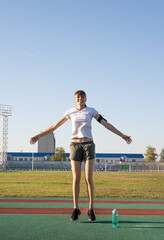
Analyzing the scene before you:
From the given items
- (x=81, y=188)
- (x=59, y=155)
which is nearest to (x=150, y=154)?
(x=59, y=155)

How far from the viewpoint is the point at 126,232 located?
4191mm

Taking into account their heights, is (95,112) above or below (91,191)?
above

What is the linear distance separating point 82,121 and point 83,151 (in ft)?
1.61

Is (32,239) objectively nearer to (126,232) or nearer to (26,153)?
(126,232)

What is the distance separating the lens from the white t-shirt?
4.97 metres

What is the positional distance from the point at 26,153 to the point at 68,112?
126 m

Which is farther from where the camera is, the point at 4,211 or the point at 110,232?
the point at 4,211

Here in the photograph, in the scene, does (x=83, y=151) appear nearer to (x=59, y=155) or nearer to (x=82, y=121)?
(x=82, y=121)

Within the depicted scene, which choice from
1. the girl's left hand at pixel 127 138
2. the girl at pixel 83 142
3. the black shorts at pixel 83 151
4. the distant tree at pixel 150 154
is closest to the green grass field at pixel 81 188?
the girl at pixel 83 142

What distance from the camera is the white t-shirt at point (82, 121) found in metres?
4.97

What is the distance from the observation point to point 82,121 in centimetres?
498

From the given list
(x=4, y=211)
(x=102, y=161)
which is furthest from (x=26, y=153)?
(x=4, y=211)

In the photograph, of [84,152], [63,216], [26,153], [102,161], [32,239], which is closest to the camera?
[32,239]

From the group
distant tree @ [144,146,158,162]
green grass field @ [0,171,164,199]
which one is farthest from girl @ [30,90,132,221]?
distant tree @ [144,146,158,162]
